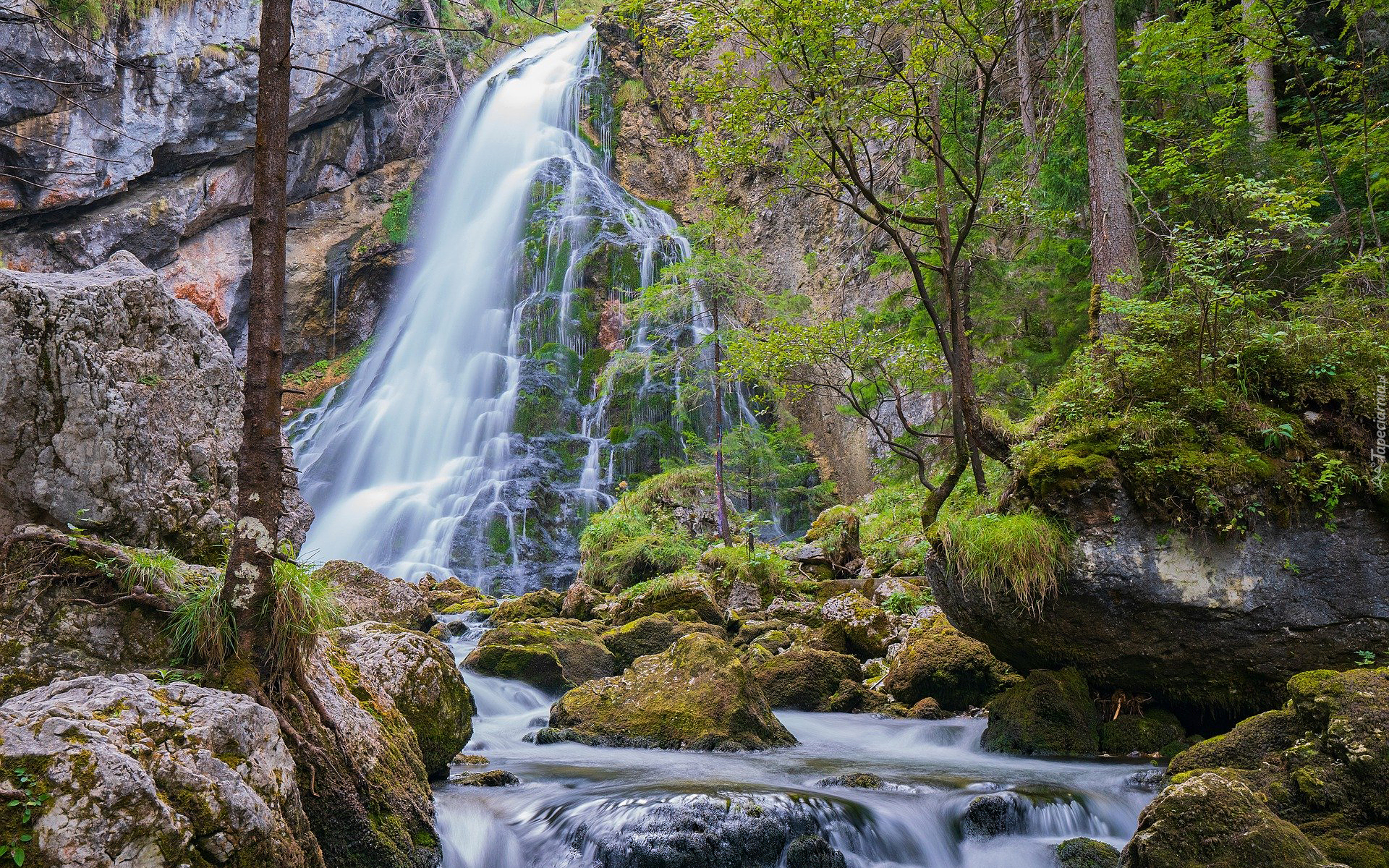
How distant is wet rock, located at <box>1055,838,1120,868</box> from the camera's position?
192 inches

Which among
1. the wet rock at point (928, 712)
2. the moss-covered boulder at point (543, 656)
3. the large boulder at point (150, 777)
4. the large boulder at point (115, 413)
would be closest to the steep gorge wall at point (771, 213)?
the moss-covered boulder at point (543, 656)

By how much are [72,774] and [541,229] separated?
25971 mm

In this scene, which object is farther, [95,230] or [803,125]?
[95,230]

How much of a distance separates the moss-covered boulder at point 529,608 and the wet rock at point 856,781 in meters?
7.53

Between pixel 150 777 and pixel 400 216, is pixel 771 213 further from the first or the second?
pixel 150 777

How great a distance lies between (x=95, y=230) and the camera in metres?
24.4

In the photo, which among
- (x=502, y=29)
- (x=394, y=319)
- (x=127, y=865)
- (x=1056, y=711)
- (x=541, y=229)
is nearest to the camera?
(x=127, y=865)

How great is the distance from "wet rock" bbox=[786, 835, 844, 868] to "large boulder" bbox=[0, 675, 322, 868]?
8.93 ft

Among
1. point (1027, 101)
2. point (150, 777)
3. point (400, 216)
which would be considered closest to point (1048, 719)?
point (150, 777)

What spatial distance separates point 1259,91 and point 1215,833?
11.8 meters

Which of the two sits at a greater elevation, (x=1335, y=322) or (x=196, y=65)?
(x=196, y=65)

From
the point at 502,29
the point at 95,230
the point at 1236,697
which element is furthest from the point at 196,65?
the point at 1236,697

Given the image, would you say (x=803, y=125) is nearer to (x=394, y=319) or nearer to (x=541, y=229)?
(x=541, y=229)

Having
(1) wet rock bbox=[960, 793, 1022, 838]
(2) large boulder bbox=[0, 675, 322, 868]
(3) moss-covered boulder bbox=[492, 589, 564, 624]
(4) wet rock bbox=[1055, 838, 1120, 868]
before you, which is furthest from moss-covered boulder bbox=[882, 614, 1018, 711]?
(2) large boulder bbox=[0, 675, 322, 868]
